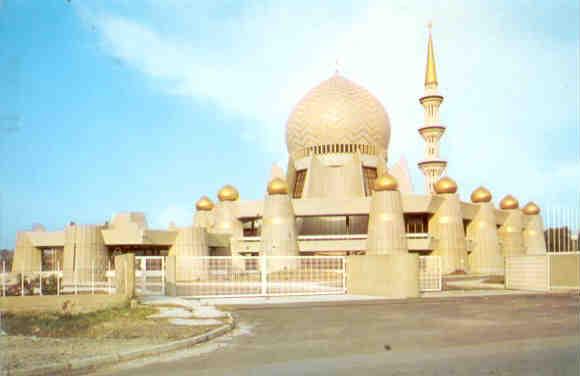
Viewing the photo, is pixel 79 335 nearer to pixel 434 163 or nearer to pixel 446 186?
pixel 446 186

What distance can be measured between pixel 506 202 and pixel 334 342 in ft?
156

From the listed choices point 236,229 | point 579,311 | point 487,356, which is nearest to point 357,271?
point 579,311

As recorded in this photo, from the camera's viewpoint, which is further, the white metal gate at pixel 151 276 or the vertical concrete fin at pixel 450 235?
the vertical concrete fin at pixel 450 235

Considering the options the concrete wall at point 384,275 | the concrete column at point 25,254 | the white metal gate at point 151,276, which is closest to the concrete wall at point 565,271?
the concrete wall at point 384,275

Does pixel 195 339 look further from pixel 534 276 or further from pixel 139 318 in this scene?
pixel 534 276

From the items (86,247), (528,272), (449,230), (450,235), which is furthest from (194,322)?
(449,230)

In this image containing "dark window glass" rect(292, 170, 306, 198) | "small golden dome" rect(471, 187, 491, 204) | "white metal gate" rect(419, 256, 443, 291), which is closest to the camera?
"white metal gate" rect(419, 256, 443, 291)

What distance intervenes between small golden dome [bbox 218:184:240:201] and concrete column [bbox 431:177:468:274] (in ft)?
53.4

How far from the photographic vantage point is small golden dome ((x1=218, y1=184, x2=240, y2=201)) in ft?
161

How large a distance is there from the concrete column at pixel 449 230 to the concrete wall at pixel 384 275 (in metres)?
24.6

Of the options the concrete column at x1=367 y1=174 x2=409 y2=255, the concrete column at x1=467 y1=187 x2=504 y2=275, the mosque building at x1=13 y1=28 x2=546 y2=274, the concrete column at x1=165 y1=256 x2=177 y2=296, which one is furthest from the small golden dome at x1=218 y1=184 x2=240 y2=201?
the concrete column at x1=165 y1=256 x2=177 y2=296

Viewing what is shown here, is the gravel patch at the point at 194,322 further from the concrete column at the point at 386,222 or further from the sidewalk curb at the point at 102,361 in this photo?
the concrete column at the point at 386,222

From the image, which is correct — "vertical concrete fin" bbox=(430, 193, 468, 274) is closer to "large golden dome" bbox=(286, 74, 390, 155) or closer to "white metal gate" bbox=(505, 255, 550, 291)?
"large golden dome" bbox=(286, 74, 390, 155)

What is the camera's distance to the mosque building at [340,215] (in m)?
39.6
